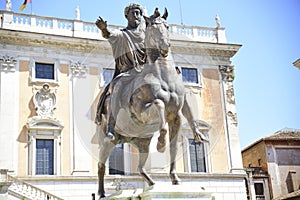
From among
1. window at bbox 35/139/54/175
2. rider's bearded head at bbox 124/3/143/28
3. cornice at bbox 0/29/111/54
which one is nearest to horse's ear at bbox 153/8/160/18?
rider's bearded head at bbox 124/3/143/28

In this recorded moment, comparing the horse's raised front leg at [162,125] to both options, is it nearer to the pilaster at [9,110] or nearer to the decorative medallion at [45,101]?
the pilaster at [9,110]

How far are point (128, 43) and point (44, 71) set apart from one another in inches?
725

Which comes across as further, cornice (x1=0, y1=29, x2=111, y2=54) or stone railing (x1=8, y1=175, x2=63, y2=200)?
cornice (x1=0, y1=29, x2=111, y2=54)

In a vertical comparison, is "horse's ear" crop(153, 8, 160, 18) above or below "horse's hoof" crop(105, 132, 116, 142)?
above

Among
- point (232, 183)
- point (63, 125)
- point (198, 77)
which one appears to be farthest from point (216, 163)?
point (63, 125)

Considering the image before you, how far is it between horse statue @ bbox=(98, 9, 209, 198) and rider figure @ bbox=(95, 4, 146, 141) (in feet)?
0.62

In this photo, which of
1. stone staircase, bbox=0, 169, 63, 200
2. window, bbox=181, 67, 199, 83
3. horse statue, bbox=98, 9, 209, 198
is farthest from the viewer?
window, bbox=181, 67, 199, 83

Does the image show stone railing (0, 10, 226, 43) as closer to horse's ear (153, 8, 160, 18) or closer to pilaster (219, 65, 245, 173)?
pilaster (219, 65, 245, 173)

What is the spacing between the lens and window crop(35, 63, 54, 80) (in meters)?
23.5

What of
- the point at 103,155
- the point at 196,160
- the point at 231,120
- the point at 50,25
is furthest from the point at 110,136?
the point at 231,120

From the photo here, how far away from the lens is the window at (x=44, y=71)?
23484 millimetres

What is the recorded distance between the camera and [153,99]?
529cm

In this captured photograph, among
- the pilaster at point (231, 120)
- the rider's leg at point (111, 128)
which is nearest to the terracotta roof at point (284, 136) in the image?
the pilaster at point (231, 120)

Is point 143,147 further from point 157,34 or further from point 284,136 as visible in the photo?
point 284,136
